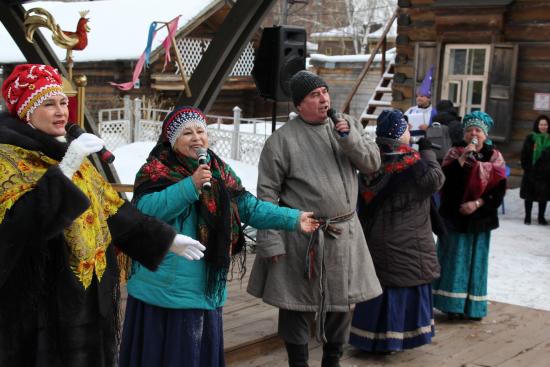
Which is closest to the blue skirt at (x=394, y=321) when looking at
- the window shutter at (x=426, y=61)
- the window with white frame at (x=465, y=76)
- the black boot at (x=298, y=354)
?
the black boot at (x=298, y=354)

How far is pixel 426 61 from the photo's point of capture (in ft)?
42.6

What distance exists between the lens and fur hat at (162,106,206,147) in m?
3.40

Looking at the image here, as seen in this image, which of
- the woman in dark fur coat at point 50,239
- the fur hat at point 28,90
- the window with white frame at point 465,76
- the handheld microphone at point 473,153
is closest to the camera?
the woman in dark fur coat at point 50,239

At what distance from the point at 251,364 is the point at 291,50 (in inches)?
125

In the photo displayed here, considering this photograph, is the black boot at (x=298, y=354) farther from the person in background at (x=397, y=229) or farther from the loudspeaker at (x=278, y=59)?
Result: the loudspeaker at (x=278, y=59)

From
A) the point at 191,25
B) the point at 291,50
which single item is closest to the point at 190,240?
the point at 291,50

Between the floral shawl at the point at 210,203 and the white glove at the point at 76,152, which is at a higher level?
the white glove at the point at 76,152

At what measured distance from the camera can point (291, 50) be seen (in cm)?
700

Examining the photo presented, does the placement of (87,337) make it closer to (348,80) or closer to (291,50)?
(291,50)

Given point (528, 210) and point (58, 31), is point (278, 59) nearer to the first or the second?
point (58, 31)

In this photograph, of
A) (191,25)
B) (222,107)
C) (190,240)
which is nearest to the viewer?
(190,240)

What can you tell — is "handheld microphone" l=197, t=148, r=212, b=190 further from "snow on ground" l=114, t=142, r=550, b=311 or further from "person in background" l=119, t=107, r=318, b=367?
"snow on ground" l=114, t=142, r=550, b=311

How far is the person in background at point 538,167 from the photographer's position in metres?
10.5

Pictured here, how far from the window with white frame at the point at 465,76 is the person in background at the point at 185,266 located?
9698mm
